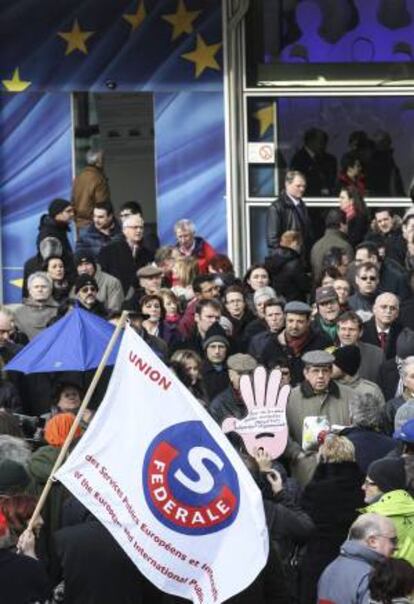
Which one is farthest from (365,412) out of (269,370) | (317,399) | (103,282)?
(103,282)

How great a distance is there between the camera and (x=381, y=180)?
21031 mm

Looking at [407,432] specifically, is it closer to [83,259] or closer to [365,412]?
[365,412]

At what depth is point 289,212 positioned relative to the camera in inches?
762

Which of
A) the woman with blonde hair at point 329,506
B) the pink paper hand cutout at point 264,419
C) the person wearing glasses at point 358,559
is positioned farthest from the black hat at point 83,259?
the person wearing glasses at point 358,559

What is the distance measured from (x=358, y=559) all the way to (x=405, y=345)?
5.35 meters

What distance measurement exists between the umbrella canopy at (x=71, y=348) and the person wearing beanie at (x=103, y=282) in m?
2.52

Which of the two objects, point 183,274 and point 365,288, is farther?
point 183,274

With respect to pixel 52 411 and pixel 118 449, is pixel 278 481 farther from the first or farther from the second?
pixel 52 411

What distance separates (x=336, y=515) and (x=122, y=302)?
5754 mm

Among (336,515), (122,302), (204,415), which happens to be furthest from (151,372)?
(122,302)

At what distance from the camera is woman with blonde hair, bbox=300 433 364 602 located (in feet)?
38.3

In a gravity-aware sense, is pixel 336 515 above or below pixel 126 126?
below

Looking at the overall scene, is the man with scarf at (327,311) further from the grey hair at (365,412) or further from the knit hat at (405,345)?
the grey hair at (365,412)

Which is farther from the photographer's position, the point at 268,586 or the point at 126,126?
the point at 126,126
